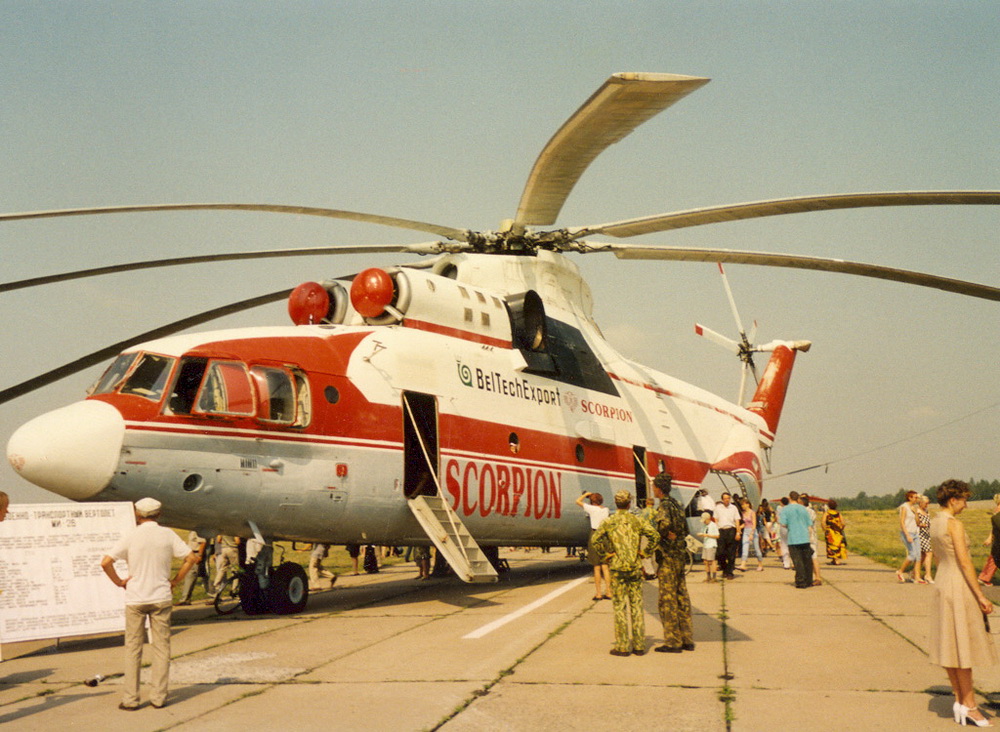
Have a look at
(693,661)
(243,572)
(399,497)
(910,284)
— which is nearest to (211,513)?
(243,572)

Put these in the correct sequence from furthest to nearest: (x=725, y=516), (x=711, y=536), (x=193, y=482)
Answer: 1. (x=725, y=516)
2. (x=711, y=536)
3. (x=193, y=482)

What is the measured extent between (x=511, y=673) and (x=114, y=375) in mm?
6552

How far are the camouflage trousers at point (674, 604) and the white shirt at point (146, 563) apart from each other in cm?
488

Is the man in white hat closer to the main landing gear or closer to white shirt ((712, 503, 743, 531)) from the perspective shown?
the main landing gear

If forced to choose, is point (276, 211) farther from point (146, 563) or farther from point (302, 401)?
point (146, 563)

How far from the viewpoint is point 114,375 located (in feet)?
35.3

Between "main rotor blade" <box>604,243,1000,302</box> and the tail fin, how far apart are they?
15.5 meters

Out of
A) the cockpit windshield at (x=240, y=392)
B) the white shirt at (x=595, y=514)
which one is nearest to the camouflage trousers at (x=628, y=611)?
the cockpit windshield at (x=240, y=392)

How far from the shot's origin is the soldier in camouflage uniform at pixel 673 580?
8734 millimetres

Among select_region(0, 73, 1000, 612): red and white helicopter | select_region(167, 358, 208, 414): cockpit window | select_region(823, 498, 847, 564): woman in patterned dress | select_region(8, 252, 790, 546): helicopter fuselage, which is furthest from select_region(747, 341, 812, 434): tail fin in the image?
select_region(167, 358, 208, 414): cockpit window

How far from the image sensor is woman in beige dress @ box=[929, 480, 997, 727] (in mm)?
5832

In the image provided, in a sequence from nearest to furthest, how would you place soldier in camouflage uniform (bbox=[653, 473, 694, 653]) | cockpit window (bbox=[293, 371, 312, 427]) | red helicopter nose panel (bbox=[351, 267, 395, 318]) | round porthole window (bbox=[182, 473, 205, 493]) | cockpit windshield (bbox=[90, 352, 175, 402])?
soldier in camouflage uniform (bbox=[653, 473, 694, 653]) < round porthole window (bbox=[182, 473, 205, 493]) < cockpit windshield (bbox=[90, 352, 175, 402]) < cockpit window (bbox=[293, 371, 312, 427]) < red helicopter nose panel (bbox=[351, 267, 395, 318])

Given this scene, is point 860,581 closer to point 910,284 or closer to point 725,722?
point 910,284

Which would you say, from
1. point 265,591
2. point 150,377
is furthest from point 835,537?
point 150,377
